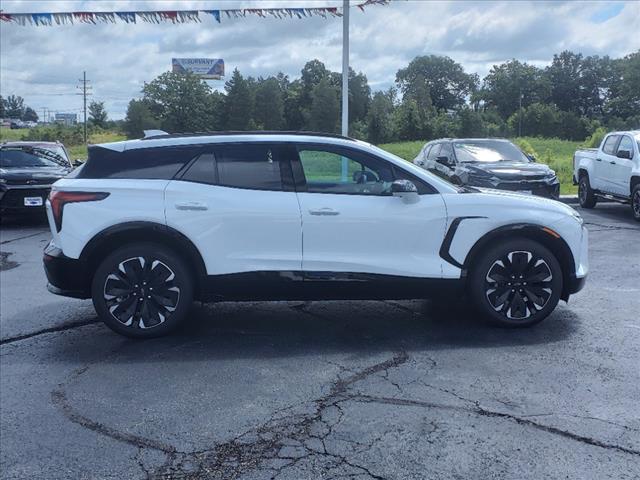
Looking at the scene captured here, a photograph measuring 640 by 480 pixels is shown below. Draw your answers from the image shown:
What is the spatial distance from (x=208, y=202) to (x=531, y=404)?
2.89 m

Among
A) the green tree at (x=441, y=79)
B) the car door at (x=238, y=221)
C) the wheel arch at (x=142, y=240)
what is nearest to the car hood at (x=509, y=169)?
the car door at (x=238, y=221)

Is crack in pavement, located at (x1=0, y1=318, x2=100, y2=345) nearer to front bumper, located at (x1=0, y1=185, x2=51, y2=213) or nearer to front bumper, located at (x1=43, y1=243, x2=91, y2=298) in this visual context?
front bumper, located at (x1=43, y1=243, x2=91, y2=298)

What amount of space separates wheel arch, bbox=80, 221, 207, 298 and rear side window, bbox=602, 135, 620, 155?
437 inches

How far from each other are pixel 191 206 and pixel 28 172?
30.2ft

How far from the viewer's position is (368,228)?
5.58 m

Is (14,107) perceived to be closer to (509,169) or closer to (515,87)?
(515,87)

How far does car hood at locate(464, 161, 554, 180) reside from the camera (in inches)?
498

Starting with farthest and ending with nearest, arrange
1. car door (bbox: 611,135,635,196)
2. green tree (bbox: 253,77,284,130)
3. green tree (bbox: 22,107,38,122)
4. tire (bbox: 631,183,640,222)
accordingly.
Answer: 1. green tree (bbox: 22,107,38,122)
2. green tree (bbox: 253,77,284,130)
3. car door (bbox: 611,135,635,196)
4. tire (bbox: 631,183,640,222)

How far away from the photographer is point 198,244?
5570mm

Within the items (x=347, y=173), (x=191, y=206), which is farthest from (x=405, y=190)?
(x=191, y=206)

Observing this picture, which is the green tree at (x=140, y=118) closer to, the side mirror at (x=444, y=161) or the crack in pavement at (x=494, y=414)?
the side mirror at (x=444, y=161)

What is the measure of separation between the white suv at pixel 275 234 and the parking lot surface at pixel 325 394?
392 mm

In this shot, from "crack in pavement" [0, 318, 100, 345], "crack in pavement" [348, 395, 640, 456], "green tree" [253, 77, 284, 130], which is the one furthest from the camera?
"green tree" [253, 77, 284, 130]

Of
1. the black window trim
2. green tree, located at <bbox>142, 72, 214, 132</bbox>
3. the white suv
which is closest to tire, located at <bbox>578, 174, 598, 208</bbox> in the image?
the white suv
